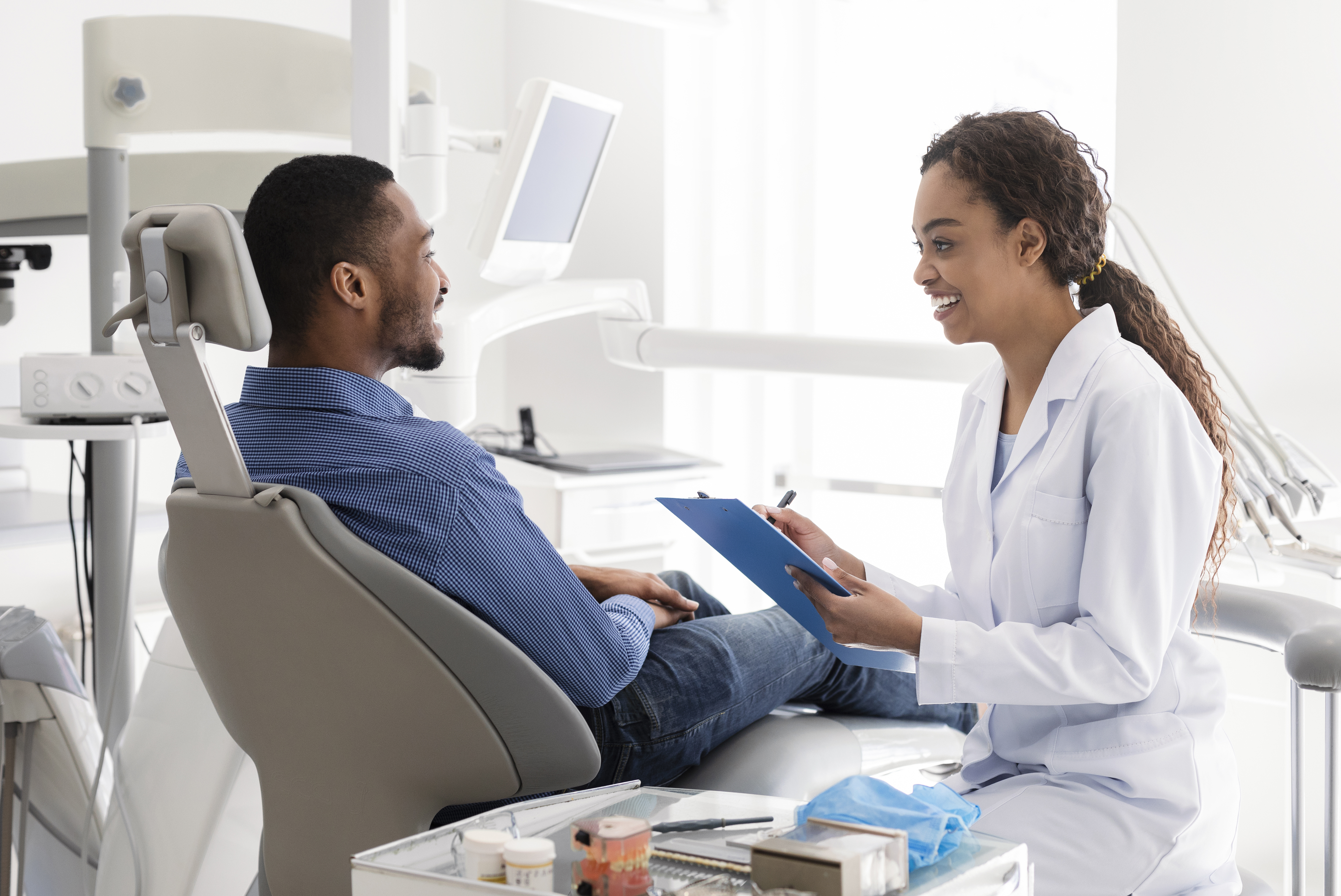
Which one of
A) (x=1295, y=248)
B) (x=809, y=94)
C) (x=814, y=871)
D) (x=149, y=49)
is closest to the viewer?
(x=814, y=871)

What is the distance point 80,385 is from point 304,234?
0.75 metres

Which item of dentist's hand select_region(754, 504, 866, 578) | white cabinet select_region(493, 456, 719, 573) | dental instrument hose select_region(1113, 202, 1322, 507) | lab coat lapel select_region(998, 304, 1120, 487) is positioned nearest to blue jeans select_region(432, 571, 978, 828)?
dentist's hand select_region(754, 504, 866, 578)

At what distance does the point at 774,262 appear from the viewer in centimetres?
347

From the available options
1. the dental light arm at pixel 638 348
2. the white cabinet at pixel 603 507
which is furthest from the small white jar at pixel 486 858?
the white cabinet at pixel 603 507

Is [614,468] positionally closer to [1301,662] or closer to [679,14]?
[679,14]

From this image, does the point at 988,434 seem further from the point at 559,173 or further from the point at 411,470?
the point at 559,173

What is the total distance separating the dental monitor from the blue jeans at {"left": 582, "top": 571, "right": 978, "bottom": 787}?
0.86 meters

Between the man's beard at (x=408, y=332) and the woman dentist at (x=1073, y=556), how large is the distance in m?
0.49

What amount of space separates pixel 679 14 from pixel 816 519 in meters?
1.62

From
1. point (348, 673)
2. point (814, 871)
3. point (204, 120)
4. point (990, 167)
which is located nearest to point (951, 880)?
point (814, 871)

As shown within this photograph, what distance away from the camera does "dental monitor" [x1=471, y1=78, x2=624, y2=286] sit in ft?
7.02

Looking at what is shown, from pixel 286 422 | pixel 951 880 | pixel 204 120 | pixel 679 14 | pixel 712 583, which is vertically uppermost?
pixel 679 14

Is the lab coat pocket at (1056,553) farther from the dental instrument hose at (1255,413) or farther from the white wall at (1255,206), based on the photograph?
the white wall at (1255,206)

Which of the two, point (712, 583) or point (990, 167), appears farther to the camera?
point (712, 583)
